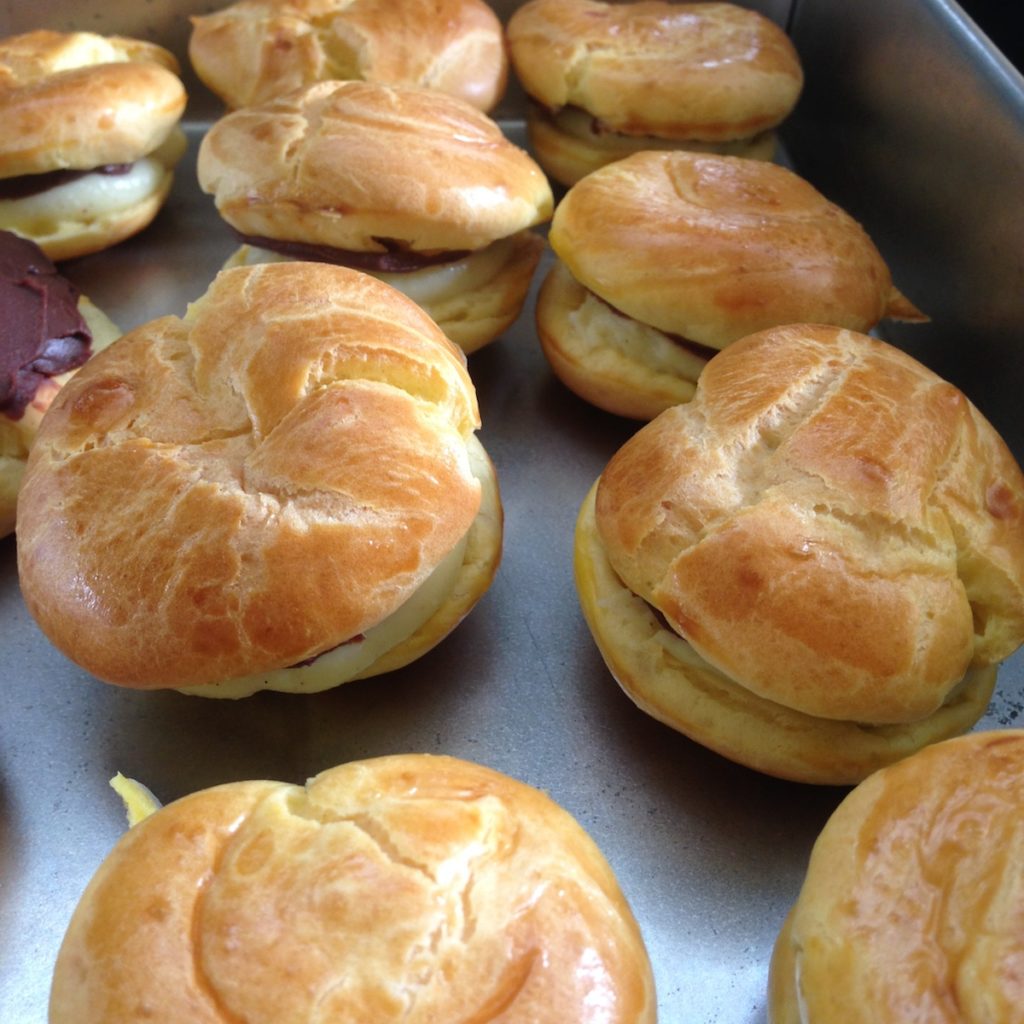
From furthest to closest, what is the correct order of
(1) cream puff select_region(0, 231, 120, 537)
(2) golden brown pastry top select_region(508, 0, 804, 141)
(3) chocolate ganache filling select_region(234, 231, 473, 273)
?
(2) golden brown pastry top select_region(508, 0, 804, 141) < (3) chocolate ganache filling select_region(234, 231, 473, 273) < (1) cream puff select_region(0, 231, 120, 537)

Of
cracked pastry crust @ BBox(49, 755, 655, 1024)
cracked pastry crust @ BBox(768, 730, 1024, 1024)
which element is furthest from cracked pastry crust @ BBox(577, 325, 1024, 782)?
cracked pastry crust @ BBox(49, 755, 655, 1024)

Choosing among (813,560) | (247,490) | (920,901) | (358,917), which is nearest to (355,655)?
(247,490)

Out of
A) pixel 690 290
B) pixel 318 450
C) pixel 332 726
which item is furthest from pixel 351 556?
pixel 690 290

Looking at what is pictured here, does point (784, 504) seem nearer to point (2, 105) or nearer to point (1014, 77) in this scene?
point (1014, 77)

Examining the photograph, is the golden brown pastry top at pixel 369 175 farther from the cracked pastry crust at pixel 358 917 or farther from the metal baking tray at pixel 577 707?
the cracked pastry crust at pixel 358 917

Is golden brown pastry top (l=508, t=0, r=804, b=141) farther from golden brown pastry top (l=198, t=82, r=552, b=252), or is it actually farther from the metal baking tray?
golden brown pastry top (l=198, t=82, r=552, b=252)

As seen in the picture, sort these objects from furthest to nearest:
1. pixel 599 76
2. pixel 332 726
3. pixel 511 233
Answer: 1. pixel 599 76
2. pixel 511 233
3. pixel 332 726

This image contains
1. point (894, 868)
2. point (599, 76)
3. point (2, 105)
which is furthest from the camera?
point (599, 76)

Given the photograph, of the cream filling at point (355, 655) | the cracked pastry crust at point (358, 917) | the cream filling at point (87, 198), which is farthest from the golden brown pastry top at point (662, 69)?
the cracked pastry crust at point (358, 917)
